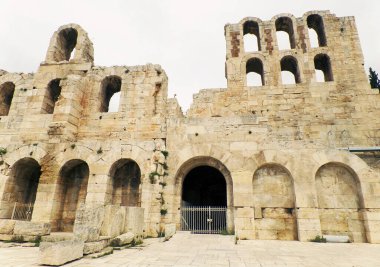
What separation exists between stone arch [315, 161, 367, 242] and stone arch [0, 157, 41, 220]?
13.5 metres

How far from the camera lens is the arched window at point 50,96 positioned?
14248mm

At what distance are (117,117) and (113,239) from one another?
7752mm

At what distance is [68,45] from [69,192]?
1020cm

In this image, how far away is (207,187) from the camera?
17.1 m

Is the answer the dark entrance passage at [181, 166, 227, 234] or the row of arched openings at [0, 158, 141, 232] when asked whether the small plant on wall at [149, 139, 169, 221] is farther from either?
the dark entrance passage at [181, 166, 227, 234]

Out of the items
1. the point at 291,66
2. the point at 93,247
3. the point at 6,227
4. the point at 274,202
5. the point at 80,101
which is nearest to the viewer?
the point at 93,247

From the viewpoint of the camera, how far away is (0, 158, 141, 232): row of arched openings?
11.6 metres

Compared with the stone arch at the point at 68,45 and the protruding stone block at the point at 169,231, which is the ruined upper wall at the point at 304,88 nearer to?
the protruding stone block at the point at 169,231

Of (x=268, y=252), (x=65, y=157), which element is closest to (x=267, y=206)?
(x=268, y=252)

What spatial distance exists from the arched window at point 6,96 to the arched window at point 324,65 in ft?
64.1

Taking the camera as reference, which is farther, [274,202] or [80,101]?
[80,101]

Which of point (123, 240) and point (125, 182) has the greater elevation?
point (125, 182)

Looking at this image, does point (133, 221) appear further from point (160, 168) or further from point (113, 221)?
point (160, 168)

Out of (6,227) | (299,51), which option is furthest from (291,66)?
(6,227)
